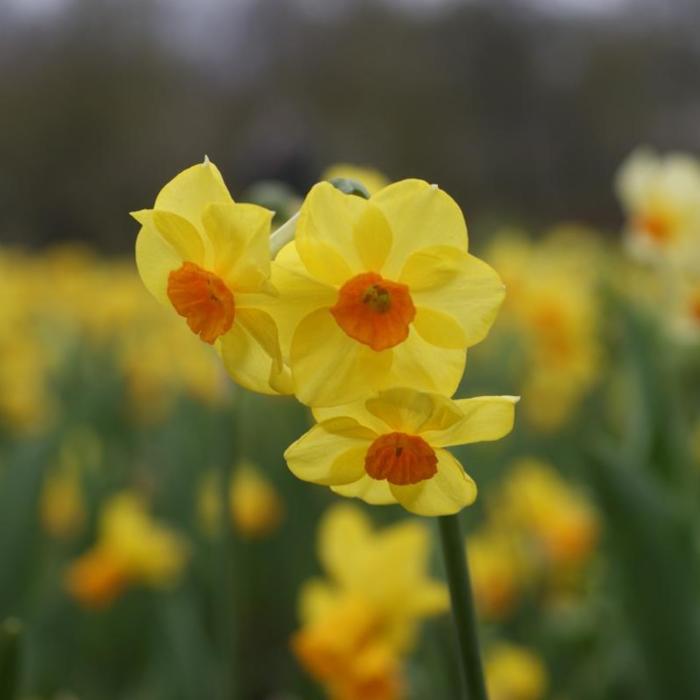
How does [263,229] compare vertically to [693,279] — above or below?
below

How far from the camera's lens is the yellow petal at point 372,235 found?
48 centimetres

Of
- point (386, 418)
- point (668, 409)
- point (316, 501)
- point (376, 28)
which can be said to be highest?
point (376, 28)

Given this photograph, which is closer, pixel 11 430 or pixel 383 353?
pixel 383 353

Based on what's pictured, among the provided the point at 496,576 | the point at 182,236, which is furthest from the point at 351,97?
the point at 182,236

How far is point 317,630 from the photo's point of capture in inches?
35.5

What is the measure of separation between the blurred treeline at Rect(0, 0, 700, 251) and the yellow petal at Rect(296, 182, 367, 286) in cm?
1003

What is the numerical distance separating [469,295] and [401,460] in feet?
0.24

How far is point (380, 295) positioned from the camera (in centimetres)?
48

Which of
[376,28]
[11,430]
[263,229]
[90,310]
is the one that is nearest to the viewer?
[263,229]

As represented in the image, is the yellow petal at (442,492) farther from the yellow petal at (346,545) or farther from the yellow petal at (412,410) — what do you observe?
the yellow petal at (346,545)

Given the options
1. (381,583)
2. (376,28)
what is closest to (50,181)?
(376,28)

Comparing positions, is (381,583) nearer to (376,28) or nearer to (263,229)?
(263,229)

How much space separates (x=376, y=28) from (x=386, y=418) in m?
14.1

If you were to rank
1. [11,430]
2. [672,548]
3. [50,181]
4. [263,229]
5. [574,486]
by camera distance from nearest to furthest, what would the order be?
[263,229] < [672,548] < [574,486] < [11,430] < [50,181]
